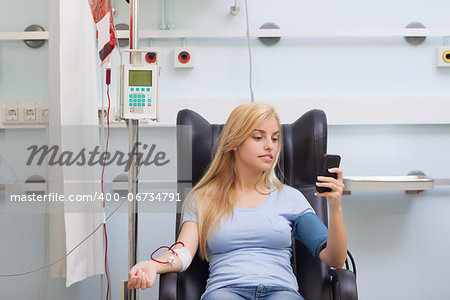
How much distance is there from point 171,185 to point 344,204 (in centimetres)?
82

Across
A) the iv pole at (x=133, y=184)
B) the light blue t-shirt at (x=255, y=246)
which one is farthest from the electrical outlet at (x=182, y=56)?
the light blue t-shirt at (x=255, y=246)

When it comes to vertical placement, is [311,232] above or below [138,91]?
below

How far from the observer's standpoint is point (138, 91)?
1420 mm

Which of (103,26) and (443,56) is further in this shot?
(443,56)

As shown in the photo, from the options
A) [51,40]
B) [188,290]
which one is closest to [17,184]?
[51,40]

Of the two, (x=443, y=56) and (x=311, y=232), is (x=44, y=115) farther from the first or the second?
(x=443, y=56)

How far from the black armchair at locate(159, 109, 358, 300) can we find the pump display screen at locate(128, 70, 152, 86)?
8.9 inches

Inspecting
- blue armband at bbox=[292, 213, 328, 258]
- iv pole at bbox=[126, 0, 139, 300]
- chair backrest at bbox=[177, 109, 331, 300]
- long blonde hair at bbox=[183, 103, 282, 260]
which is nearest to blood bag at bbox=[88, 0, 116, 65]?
iv pole at bbox=[126, 0, 139, 300]

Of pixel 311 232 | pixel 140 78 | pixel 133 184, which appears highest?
pixel 140 78

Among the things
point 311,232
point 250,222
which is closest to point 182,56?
point 250,222

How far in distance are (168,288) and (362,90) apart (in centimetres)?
134

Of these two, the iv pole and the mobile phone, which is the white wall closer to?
the iv pole

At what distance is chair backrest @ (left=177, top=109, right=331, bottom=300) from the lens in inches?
60.8

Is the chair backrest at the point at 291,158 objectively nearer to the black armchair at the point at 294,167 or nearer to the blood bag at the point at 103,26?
the black armchair at the point at 294,167
